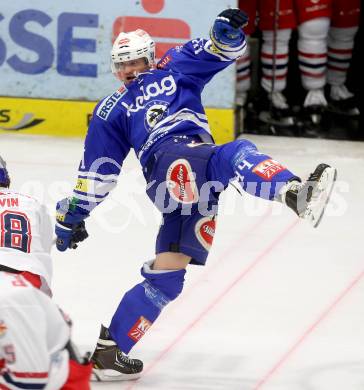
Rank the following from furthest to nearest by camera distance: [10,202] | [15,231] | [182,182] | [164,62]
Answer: [164,62] → [182,182] → [10,202] → [15,231]

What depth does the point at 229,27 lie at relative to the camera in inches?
175

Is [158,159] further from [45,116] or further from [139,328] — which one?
[45,116]

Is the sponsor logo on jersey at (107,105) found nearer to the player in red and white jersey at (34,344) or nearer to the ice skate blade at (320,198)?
the ice skate blade at (320,198)

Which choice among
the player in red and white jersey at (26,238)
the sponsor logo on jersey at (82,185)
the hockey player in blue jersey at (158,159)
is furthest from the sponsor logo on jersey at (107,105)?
the player in red and white jersey at (26,238)

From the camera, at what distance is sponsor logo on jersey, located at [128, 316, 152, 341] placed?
14.8ft

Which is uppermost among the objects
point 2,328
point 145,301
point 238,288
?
point 2,328

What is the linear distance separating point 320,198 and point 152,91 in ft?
3.14

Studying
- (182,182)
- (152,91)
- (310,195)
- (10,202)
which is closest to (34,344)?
(10,202)

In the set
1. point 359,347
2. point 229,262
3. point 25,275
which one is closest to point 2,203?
point 25,275

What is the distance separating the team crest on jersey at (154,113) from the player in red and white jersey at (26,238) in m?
0.62

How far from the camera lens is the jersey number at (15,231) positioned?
3.75m

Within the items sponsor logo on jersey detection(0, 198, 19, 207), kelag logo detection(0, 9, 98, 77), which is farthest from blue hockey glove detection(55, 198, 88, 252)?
kelag logo detection(0, 9, 98, 77)

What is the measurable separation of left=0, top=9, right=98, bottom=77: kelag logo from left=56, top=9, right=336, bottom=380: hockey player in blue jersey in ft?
10.8

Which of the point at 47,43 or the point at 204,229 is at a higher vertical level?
the point at 204,229
